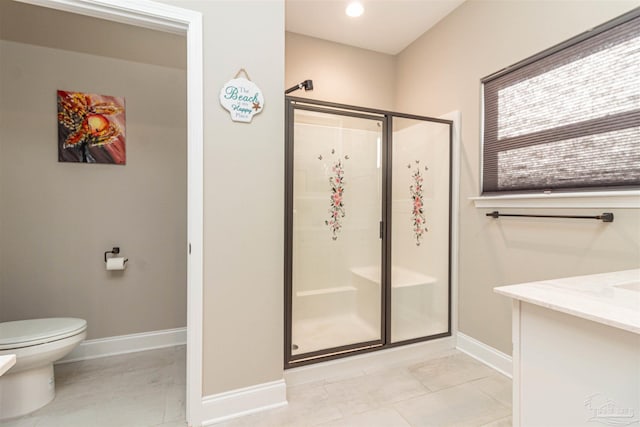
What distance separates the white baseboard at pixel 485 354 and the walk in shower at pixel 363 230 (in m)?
0.15

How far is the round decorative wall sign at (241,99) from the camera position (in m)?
1.61

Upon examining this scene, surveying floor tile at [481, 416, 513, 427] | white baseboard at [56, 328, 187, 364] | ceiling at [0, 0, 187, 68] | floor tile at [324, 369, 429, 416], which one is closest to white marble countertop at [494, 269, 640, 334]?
floor tile at [481, 416, 513, 427]

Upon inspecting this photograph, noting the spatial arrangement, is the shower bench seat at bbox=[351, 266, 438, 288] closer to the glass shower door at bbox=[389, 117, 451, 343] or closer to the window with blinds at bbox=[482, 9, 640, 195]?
the glass shower door at bbox=[389, 117, 451, 343]

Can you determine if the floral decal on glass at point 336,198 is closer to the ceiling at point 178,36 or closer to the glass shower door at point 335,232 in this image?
the glass shower door at point 335,232

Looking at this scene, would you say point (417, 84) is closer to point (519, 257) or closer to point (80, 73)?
point (519, 257)

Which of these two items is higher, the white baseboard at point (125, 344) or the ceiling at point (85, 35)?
the ceiling at point (85, 35)

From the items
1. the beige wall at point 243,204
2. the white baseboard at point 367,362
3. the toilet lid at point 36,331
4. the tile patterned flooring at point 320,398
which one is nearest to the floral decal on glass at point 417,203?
the white baseboard at point 367,362

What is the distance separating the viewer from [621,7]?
1.52 metres

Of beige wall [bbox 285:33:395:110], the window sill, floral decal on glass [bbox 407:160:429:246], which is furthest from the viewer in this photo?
beige wall [bbox 285:33:395:110]

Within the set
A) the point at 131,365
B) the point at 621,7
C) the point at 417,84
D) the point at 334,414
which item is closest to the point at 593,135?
the point at 621,7

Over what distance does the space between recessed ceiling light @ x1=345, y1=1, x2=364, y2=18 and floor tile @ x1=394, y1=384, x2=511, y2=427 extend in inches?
113

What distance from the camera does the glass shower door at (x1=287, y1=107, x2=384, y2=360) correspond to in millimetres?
2043

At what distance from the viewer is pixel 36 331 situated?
5.76 feet

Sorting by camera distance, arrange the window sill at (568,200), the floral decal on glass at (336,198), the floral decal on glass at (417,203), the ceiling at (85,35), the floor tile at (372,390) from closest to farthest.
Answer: the window sill at (568,200)
the floor tile at (372,390)
the ceiling at (85,35)
the floral decal on glass at (336,198)
the floral decal on glass at (417,203)
